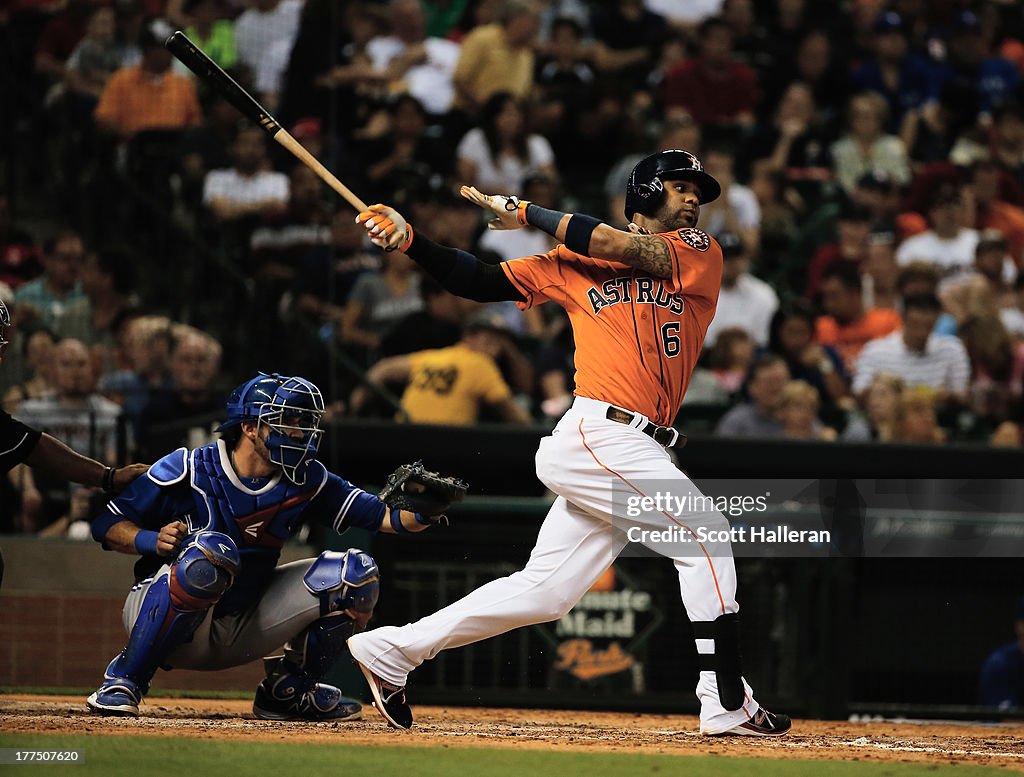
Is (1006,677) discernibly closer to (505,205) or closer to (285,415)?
(505,205)

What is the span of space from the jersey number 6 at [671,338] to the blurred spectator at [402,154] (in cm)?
493

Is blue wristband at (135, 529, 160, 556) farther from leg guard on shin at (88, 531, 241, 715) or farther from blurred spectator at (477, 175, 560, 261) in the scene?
blurred spectator at (477, 175, 560, 261)

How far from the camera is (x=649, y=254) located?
5.18 meters

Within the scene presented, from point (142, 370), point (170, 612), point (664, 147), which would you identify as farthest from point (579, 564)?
point (664, 147)

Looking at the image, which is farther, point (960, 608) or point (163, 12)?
point (163, 12)

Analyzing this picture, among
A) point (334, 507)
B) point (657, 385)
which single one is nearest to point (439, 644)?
point (334, 507)

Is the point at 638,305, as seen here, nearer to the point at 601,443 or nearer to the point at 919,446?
the point at 601,443

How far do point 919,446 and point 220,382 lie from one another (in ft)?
11.4

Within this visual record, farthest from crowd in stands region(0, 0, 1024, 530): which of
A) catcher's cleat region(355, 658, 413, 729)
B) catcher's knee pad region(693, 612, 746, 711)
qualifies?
catcher's knee pad region(693, 612, 746, 711)

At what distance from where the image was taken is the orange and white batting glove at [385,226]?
17.0 feet

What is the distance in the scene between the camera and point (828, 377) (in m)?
9.58

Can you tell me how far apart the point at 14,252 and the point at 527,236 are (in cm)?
317

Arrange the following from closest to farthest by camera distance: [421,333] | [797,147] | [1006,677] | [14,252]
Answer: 1. [1006,677]
2. [14,252]
3. [421,333]
4. [797,147]

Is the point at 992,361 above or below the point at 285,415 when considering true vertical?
above
